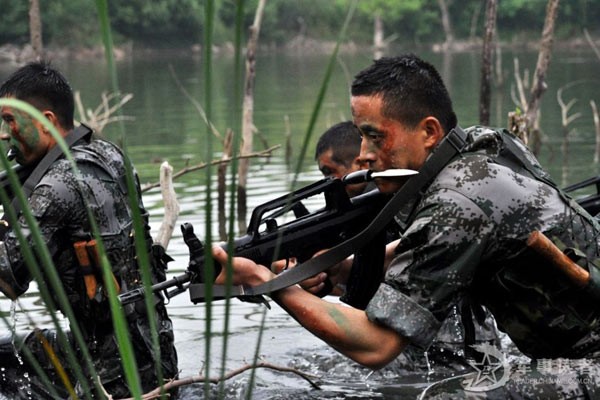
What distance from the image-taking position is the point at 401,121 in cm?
422

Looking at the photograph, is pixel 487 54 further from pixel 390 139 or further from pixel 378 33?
pixel 378 33

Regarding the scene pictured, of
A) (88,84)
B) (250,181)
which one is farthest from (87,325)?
(88,84)

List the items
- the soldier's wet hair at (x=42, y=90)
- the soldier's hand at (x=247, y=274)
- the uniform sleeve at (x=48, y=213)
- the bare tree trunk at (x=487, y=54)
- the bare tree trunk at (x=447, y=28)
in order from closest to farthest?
1. the soldier's hand at (x=247, y=274)
2. the uniform sleeve at (x=48, y=213)
3. the soldier's wet hair at (x=42, y=90)
4. the bare tree trunk at (x=487, y=54)
5. the bare tree trunk at (x=447, y=28)

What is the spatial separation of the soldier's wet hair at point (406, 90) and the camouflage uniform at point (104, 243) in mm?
1828

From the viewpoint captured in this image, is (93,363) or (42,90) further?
(42,90)

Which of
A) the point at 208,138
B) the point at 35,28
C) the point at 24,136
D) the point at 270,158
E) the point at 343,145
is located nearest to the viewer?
the point at 208,138

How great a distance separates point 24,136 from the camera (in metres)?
5.95

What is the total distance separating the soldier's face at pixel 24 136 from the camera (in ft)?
19.4

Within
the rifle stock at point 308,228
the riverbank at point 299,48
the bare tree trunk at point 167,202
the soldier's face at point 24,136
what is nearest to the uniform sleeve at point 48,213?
the soldier's face at point 24,136

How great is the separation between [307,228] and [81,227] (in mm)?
1814

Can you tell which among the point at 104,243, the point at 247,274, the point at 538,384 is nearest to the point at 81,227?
the point at 104,243

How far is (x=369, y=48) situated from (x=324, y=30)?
483 centimetres

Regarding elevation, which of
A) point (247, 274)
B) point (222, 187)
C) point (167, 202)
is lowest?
point (222, 187)

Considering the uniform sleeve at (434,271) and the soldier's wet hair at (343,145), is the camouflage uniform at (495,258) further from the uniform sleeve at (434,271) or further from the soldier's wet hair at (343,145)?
the soldier's wet hair at (343,145)
